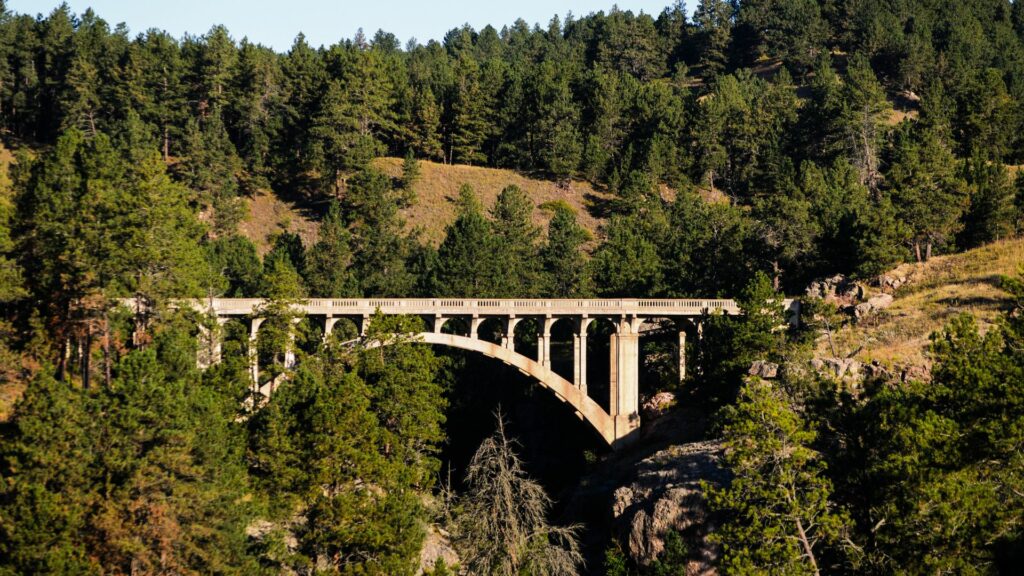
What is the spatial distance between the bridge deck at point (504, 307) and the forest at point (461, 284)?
1.69 meters

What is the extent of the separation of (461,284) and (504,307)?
1574 centimetres

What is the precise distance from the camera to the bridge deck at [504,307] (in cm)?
6831

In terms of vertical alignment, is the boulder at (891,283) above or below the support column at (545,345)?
above

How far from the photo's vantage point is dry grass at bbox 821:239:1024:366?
6900 centimetres

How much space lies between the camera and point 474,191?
12875 cm

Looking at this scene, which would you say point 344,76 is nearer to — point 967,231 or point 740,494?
point 967,231

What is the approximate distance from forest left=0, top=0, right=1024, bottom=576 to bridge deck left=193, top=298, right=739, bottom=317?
1687 mm

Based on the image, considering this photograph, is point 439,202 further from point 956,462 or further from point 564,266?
point 956,462

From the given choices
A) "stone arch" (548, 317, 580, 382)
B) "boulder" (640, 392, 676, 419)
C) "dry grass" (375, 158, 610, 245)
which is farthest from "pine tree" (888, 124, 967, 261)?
"dry grass" (375, 158, 610, 245)

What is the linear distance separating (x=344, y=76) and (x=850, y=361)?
78.9 m

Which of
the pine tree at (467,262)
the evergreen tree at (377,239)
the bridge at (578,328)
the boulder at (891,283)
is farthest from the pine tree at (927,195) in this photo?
the evergreen tree at (377,239)

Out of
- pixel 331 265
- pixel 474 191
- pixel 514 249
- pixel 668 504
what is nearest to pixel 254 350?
pixel 668 504

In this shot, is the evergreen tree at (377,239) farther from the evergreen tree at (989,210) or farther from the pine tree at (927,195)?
the evergreen tree at (989,210)

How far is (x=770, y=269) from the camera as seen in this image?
88938mm
